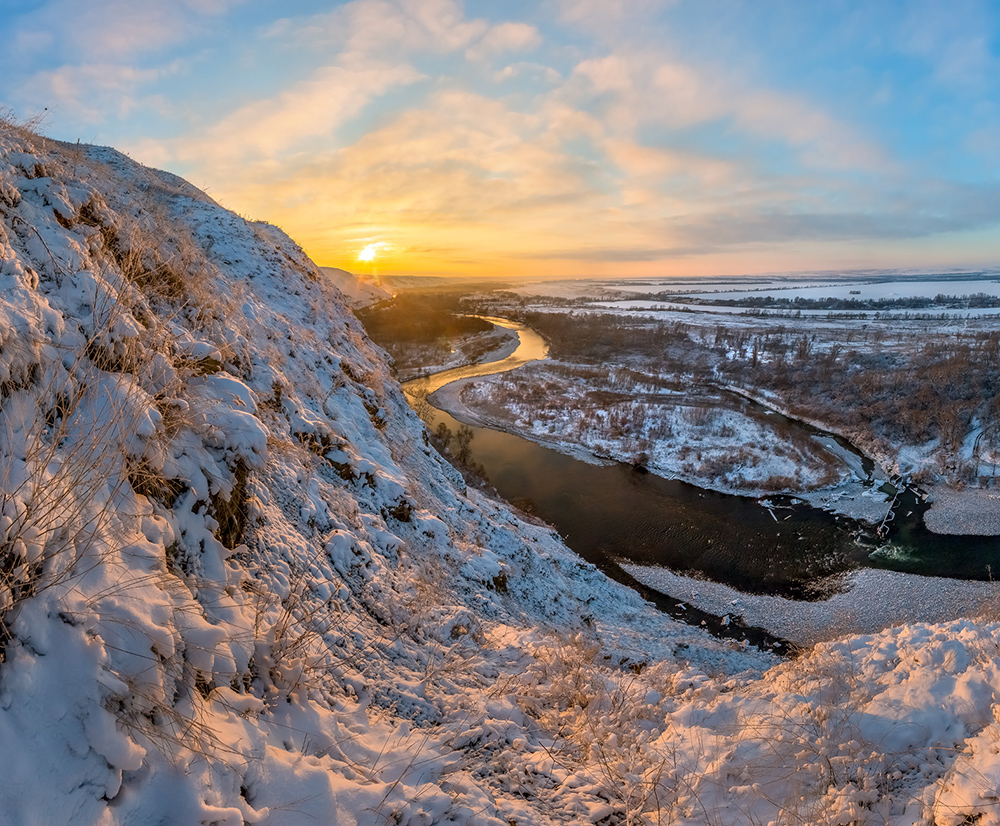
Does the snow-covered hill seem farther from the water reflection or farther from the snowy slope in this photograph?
the snowy slope

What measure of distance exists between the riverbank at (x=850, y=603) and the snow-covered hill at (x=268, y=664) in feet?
38.7

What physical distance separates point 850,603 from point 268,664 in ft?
74.3

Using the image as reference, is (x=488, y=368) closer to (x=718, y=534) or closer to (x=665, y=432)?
(x=665, y=432)

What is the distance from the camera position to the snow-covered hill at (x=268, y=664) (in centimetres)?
258

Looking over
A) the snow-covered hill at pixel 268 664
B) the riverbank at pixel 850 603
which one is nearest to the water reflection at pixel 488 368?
the riverbank at pixel 850 603

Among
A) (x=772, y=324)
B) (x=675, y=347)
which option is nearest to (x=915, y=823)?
(x=675, y=347)

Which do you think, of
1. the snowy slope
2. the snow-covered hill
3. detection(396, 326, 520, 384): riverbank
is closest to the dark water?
the snow-covered hill

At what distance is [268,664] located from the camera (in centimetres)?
386

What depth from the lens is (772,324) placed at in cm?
8475

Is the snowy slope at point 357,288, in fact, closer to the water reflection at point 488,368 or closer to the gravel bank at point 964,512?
the water reflection at point 488,368

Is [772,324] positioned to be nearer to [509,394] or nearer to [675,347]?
[675,347]

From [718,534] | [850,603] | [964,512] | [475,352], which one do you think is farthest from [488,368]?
[850,603]

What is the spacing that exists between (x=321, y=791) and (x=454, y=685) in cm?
264

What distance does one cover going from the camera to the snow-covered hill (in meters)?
2.58
